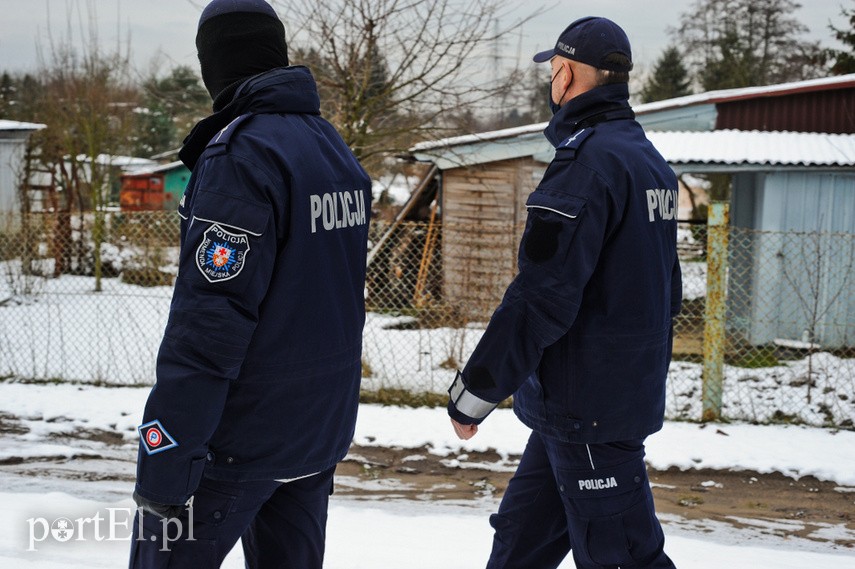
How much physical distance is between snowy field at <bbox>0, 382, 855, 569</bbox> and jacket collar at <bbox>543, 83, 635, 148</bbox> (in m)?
2.06

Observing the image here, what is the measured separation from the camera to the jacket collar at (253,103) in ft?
7.31

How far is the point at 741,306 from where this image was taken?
1088cm

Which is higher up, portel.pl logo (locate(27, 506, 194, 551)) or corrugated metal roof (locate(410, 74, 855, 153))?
corrugated metal roof (locate(410, 74, 855, 153))

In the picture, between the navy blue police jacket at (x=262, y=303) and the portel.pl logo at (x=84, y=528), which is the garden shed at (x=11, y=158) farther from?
the navy blue police jacket at (x=262, y=303)

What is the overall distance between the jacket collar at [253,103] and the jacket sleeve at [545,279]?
83 centimetres

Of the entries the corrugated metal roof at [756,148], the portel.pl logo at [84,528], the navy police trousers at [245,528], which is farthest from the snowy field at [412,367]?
the navy police trousers at [245,528]

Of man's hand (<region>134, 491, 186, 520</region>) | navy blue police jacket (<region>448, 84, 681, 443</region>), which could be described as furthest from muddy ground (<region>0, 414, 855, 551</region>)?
man's hand (<region>134, 491, 186, 520</region>)

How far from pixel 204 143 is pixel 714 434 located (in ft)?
15.7

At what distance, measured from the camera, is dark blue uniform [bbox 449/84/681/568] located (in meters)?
2.55

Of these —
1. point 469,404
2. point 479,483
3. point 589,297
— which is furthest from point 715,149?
point 469,404

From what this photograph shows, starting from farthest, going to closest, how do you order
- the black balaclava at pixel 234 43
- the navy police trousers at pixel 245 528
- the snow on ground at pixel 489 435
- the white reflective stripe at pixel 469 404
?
the snow on ground at pixel 489 435 → the white reflective stripe at pixel 469 404 → the black balaclava at pixel 234 43 → the navy police trousers at pixel 245 528

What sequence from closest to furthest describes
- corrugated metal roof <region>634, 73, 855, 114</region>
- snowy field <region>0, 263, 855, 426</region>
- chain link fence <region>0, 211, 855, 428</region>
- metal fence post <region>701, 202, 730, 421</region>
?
metal fence post <region>701, 202, 730, 421</region>, snowy field <region>0, 263, 855, 426</region>, chain link fence <region>0, 211, 855, 428</region>, corrugated metal roof <region>634, 73, 855, 114</region>

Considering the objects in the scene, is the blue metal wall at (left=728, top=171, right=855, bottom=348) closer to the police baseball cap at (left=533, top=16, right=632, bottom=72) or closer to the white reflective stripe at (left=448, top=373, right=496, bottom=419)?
the police baseball cap at (left=533, top=16, right=632, bottom=72)

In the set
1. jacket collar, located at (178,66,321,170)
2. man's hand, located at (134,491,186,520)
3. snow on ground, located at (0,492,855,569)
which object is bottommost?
snow on ground, located at (0,492,855,569)
